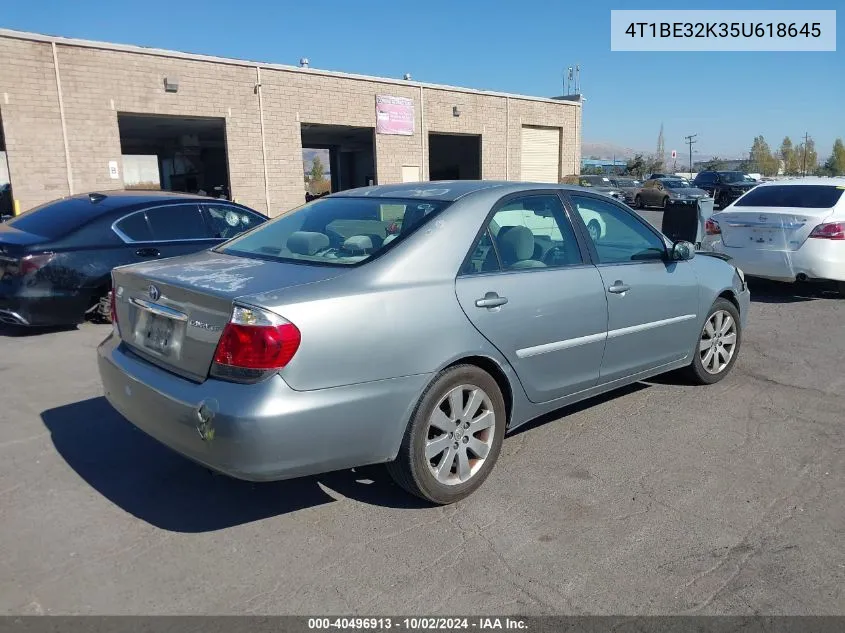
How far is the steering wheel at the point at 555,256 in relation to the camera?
411 centimetres

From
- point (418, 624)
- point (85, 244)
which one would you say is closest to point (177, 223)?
point (85, 244)

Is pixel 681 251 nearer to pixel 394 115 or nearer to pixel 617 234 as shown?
pixel 617 234

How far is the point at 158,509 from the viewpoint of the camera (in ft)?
11.5

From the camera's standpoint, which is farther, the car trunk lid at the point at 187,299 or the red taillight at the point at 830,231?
the red taillight at the point at 830,231

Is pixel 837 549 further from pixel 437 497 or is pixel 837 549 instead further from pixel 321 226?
pixel 321 226

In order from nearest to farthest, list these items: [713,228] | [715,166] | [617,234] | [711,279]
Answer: [617,234] < [711,279] < [713,228] < [715,166]

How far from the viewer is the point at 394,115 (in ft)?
76.9

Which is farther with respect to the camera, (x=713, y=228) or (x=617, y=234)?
(x=713, y=228)

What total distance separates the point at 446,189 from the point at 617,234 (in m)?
1.31

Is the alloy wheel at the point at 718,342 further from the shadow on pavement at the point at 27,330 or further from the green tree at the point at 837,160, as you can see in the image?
the green tree at the point at 837,160

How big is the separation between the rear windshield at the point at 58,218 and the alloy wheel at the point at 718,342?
600 cm

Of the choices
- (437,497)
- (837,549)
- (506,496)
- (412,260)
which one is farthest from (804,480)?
(412,260)

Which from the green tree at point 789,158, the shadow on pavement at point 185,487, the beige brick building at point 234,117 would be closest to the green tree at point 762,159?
the green tree at point 789,158

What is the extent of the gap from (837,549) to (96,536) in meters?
3.43
